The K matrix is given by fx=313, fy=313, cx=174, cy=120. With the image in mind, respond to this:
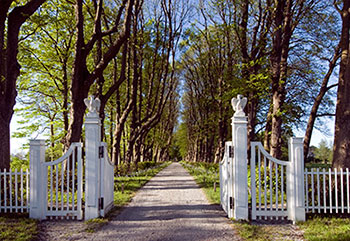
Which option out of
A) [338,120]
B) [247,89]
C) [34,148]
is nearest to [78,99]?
[34,148]

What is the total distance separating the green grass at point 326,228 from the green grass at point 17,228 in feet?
17.7

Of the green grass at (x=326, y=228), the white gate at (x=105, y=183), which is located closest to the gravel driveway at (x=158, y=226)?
the white gate at (x=105, y=183)

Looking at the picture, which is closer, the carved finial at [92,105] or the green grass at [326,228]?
the green grass at [326,228]

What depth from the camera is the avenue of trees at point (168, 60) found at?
9945 mm

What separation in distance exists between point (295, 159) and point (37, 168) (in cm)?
608

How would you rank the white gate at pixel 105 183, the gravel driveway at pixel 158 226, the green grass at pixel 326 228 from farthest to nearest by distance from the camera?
the white gate at pixel 105 183
the gravel driveway at pixel 158 226
the green grass at pixel 326 228

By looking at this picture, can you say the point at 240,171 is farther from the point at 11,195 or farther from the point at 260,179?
the point at 11,195

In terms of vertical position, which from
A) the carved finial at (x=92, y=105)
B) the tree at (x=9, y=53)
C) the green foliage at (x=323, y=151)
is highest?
the tree at (x=9, y=53)

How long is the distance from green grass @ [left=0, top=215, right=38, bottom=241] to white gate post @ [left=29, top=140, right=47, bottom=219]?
28 centimetres

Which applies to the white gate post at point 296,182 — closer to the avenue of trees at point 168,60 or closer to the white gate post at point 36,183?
the avenue of trees at point 168,60

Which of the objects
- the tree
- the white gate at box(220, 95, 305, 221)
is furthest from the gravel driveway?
the tree

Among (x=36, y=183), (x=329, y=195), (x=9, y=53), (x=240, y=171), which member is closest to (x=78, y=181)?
(x=36, y=183)

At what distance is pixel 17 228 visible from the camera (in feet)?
21.2

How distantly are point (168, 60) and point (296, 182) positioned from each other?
60.0ft
